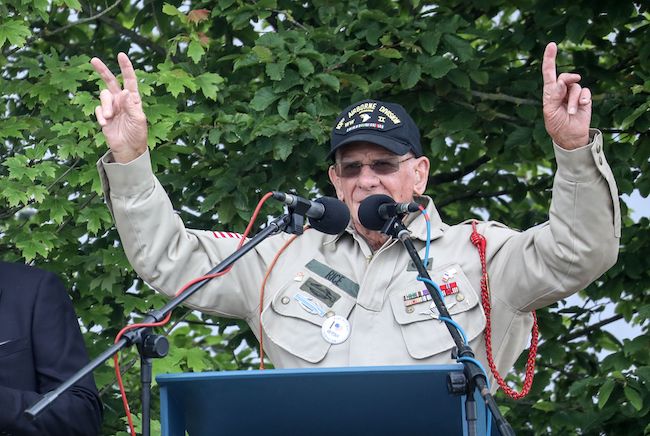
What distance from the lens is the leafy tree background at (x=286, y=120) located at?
636cm

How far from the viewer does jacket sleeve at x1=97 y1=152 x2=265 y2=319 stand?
4.41 meters

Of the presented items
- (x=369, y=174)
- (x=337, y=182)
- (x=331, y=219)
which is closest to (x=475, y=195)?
(x=337, y=182)

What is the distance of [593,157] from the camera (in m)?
4.20

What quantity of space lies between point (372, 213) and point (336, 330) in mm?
557

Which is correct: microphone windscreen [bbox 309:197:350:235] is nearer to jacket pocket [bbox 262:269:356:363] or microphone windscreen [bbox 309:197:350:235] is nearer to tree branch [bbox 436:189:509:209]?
jacket pocket [bbox 262:269:356:363]

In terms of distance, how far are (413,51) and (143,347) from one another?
138 inches

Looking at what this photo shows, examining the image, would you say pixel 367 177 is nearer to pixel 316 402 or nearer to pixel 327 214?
pixel 327 214

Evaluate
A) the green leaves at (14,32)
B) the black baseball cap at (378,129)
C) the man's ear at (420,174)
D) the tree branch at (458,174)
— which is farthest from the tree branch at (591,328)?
the green leaves at (14,32)

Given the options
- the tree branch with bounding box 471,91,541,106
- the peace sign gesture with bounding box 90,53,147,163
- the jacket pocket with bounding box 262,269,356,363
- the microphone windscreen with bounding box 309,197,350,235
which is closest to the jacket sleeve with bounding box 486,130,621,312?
the jacket pocket with bounding box 262,269,356,363

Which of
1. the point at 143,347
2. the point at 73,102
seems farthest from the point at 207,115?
the point at 143,347

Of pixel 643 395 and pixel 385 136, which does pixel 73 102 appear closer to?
pixel 385 136

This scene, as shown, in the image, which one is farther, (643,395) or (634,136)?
(634,136)

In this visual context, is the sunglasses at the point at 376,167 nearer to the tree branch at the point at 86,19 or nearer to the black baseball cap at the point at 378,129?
the black baseball cap at the point at 378,129

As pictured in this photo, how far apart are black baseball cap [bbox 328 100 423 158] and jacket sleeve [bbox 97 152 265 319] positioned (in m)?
0.53
